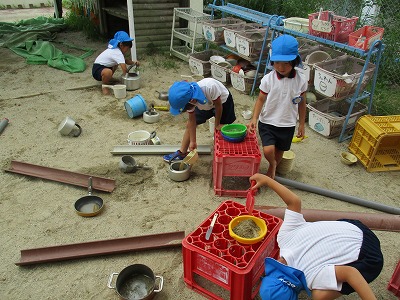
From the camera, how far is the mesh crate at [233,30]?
637 cm

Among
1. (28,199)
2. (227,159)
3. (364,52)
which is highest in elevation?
(364,52)

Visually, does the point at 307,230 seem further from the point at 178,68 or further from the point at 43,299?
the point at 178,68

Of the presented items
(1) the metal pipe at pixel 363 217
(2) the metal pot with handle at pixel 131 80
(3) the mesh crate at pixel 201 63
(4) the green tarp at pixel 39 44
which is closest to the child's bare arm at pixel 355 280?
(1) the metal pipe at pixel 363 217

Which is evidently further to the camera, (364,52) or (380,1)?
(380,1)

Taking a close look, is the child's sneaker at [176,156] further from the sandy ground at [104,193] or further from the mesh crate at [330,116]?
the mesh crate at [330,116]

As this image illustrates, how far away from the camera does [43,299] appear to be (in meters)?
2.78

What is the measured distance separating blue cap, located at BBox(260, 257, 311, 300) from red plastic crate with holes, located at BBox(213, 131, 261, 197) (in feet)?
5.49

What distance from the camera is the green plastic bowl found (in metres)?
3.89

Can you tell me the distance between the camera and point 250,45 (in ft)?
20.0

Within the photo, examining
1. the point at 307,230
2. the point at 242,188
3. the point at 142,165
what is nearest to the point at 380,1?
the point at 242,188

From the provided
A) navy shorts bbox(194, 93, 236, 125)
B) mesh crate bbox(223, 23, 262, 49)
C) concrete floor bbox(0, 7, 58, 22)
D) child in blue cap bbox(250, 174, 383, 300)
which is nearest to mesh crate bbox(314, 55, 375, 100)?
navy shorts bbox(194, 93, 236, 125)

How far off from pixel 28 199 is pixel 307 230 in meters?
3.11

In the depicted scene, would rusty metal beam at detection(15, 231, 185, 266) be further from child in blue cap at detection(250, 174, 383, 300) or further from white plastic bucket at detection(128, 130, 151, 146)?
white plastic bucket at detection(128, 130, 151, 146)

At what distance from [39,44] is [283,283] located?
326 inches
